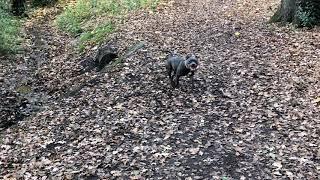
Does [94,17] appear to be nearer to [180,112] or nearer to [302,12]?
[302,12]

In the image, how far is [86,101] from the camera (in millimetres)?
10406

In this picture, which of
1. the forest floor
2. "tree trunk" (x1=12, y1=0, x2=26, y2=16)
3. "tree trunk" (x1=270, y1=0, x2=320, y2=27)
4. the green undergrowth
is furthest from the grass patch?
"tree trunk" (x1=270, y1=0, x2=320, y2=27)

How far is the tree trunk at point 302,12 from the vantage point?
1351cm

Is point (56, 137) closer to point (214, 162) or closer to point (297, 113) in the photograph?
point (214, 162)

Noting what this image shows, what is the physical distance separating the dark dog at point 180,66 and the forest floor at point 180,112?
0.28 meters

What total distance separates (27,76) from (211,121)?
25.4ft

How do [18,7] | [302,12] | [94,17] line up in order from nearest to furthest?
[302,12]
[94,17]
[18,7]

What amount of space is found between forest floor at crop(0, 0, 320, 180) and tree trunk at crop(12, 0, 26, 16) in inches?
343

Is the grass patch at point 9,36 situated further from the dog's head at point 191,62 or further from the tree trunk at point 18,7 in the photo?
the dog's head at point 191,62

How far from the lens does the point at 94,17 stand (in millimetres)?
19875

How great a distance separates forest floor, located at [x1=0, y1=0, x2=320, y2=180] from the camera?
7129mm

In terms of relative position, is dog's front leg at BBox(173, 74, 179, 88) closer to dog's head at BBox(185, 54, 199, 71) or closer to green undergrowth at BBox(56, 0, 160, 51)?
dog's head at BBox(185, 54, 199, 71)

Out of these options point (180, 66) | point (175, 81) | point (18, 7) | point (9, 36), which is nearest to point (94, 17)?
point (9, 36)

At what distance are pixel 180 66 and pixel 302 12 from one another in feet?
20.1
